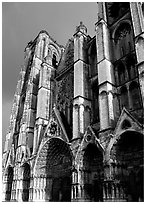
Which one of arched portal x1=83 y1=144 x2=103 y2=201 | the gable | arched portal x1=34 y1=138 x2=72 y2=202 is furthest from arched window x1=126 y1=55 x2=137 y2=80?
arched portal x1=34 y1=138 x2=72 y2=202

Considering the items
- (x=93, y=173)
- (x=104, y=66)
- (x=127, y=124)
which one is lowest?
(x=93, y=173)

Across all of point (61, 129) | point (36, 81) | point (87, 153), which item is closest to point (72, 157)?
point (87, 153)

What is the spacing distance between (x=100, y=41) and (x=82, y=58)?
2.29m

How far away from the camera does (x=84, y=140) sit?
12.1m

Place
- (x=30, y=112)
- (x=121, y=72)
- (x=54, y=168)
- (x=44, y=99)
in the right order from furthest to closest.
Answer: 1. (x=30, y=112)
2. (x=44, y=99)
3. (x=54, y=168)
4. (x=121, y=72)

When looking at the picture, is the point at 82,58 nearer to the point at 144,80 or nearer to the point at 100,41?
the point at 100,41

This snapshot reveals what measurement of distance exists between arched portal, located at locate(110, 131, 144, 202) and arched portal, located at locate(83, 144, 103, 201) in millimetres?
1540

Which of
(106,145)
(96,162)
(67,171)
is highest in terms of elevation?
(106,145)

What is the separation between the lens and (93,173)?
1192cm

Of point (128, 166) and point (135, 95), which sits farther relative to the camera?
point (135, 95)

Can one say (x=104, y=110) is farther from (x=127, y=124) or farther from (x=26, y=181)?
(x=26, y=181)

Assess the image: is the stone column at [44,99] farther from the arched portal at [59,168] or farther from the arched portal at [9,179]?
the arched portal at [9,179]

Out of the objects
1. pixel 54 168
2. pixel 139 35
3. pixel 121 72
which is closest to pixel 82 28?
pixel 121 72

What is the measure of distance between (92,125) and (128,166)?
4090 mm
